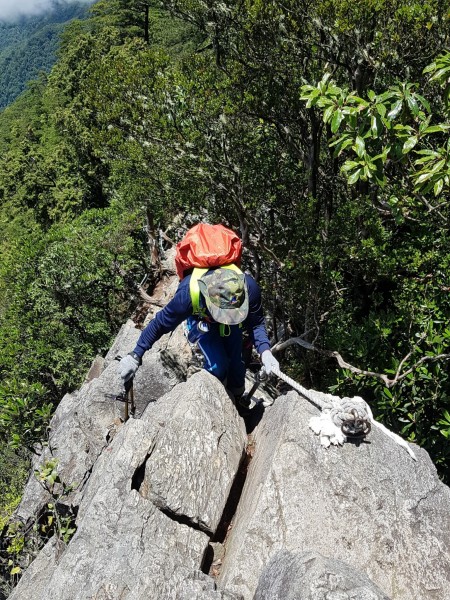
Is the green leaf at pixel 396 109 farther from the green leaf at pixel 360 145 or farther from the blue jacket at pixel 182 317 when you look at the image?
the blue jacket at pixel 182 317

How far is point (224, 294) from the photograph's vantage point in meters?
5.39

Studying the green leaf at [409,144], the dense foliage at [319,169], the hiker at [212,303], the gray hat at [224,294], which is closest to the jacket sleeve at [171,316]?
the hiker at [212,303]

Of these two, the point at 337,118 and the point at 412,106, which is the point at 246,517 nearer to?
the point at 337,118

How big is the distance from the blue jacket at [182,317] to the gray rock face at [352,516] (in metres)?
1.28

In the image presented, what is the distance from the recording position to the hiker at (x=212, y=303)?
5441 mm

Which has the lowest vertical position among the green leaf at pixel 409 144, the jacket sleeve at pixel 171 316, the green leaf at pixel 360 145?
the jacket sleeve at pixel 171 316

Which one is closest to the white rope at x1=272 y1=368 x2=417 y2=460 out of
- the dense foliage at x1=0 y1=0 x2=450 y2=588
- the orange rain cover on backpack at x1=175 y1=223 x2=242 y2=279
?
the dense foliage at x1=0 y1=0 x2=450 y2=588

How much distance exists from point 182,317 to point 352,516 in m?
2.63

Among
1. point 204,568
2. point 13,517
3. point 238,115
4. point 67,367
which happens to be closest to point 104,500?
point 204,568

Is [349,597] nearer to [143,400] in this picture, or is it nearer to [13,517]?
[143,400]

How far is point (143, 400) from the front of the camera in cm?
841

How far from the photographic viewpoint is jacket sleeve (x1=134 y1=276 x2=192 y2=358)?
5.59 meters

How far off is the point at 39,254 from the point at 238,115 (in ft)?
29.3

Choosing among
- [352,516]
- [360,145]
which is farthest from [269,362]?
[360,145]
